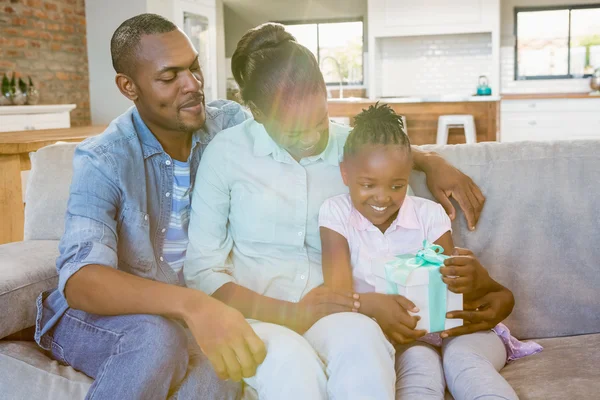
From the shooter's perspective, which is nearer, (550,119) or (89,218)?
(89,218)

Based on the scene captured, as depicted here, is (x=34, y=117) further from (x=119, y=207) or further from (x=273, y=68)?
(x=273, y=68)

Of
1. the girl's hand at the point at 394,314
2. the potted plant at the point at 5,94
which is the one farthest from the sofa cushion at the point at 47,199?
the potted plant at the point at 5,94

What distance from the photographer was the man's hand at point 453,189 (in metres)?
1.53

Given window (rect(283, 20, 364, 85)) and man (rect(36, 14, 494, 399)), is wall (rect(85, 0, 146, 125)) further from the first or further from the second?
man (rect(36, 14, 494, 399))

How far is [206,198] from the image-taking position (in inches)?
56.7

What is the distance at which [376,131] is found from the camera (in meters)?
1.38

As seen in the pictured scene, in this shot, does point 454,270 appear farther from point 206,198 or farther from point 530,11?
point 530,11

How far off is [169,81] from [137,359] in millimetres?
627

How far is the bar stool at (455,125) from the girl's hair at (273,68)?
12.4ft

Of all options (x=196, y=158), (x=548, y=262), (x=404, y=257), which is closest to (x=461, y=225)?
(x=548, y=262)

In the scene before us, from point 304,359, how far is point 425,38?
253 inches

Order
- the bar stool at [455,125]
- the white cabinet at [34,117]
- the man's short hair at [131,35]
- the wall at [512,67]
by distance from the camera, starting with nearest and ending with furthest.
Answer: the man's short hair at [131,35] < the bar stool at [455,125] < the white cabinet at [34,117] < the wall at [512,67]

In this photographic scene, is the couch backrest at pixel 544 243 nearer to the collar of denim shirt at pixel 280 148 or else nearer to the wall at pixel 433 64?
the collar of denim shirt at pixel 280 148

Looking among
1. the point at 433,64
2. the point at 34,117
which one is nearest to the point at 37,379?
the point at 34,117
